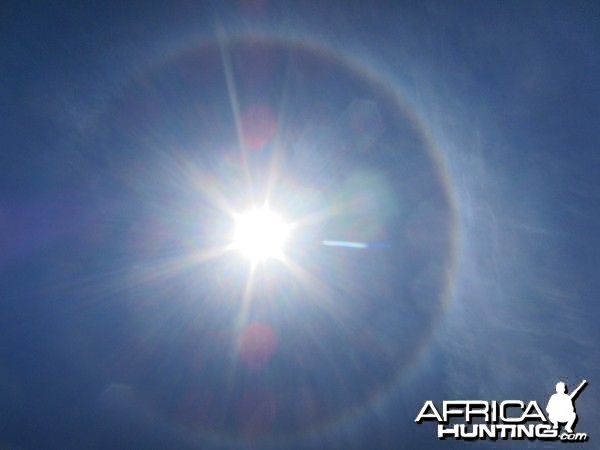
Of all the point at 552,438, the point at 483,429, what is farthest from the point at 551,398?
the point at 483,429

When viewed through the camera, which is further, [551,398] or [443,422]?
[551,398]

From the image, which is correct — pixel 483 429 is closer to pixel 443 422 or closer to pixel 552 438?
pixel 443 422

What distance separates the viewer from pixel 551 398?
37438mm

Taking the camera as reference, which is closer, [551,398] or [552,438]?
[552,438]

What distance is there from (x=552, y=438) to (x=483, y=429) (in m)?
4.89

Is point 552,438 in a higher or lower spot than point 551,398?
lower

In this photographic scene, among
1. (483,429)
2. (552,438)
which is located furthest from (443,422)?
(552,438)

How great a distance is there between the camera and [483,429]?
34.3m

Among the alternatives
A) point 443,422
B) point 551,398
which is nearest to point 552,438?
point 551,398

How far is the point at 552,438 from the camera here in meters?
34.7

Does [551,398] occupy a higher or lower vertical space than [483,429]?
higher

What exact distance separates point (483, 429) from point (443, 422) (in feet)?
8.56

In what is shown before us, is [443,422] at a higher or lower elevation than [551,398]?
lower

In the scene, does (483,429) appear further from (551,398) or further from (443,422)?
(551,398)
